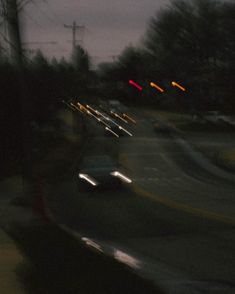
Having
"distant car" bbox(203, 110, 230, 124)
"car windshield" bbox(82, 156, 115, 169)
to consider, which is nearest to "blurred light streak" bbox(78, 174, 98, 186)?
"car windshield" bbox(82, 156, 115, 169)

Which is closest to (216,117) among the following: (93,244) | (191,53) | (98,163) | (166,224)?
(191,53)

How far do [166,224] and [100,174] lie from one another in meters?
11.7

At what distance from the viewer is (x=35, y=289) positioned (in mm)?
10219

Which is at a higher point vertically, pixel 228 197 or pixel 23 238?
pixel 23 238

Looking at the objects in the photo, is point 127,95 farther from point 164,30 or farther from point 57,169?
point 57,169

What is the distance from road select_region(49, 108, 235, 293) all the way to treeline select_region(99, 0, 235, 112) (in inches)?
2079

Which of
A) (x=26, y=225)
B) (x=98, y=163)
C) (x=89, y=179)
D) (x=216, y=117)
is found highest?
(x=26, y=225)

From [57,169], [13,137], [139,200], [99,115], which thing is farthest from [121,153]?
[99,115]

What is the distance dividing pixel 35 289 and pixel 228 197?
1798 centimetres

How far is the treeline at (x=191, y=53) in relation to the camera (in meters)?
97.0

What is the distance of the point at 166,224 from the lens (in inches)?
792

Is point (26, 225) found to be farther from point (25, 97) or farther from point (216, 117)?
point (216, 117)

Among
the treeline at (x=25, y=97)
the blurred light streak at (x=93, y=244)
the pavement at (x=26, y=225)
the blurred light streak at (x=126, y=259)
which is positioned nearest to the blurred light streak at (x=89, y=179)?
the pavement at (x=26, y=225)

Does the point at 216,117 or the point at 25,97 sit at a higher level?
the point at 25,97
